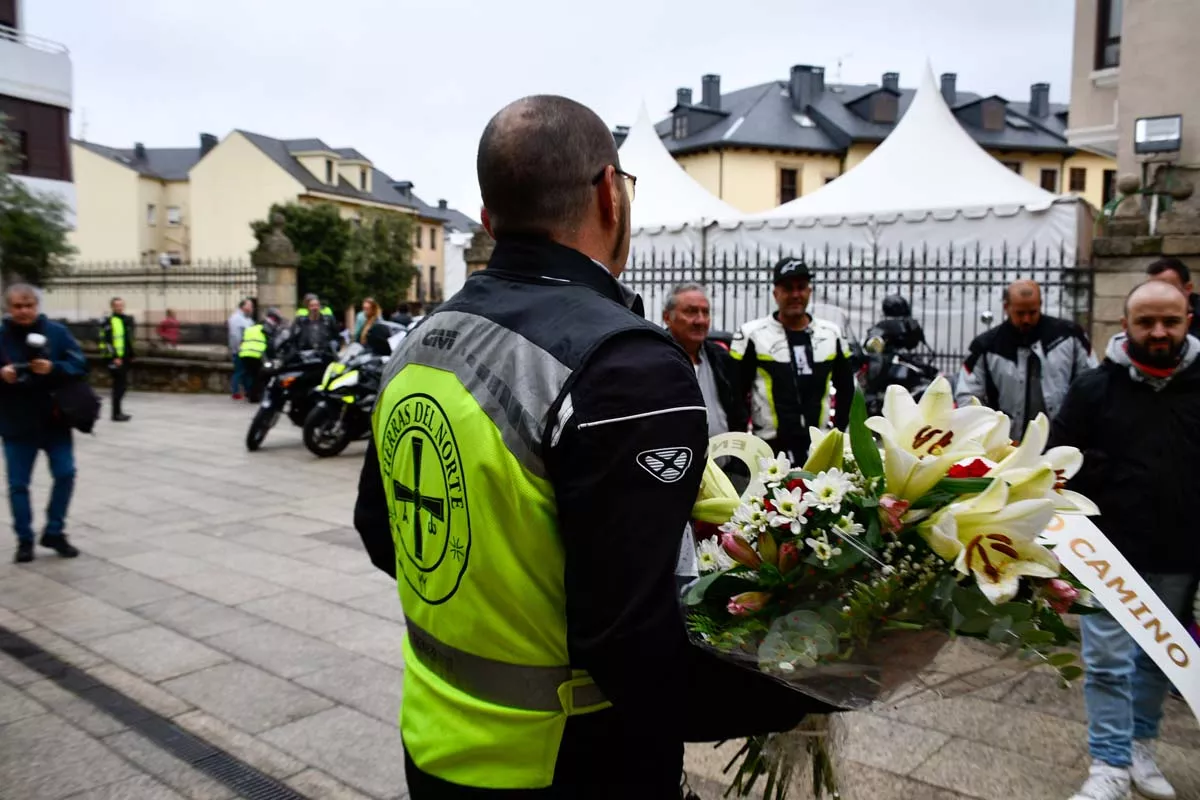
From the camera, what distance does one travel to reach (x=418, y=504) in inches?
66.9

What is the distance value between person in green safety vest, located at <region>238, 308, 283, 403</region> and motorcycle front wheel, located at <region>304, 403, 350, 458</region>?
5.29 meters

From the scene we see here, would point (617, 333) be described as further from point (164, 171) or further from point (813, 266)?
point (164, 171)

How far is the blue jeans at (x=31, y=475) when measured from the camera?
6.95 m

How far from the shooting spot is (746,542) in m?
1.63

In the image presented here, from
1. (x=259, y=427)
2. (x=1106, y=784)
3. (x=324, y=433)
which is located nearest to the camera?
(x=1106, y=784)

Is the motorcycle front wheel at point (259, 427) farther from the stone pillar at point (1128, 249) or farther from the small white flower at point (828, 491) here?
the small white flower at point (828, 491)

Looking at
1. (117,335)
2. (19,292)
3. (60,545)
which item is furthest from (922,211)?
(117,335)

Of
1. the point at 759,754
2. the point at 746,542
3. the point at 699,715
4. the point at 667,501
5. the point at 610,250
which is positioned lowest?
the point at 759,754

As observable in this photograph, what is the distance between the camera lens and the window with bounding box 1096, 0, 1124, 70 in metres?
15.5

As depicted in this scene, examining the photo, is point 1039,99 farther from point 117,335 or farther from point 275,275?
point 117,335

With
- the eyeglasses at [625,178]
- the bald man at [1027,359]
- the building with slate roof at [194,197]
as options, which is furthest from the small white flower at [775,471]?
the building with slate roof at [194,197]

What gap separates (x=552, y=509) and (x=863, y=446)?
584mm

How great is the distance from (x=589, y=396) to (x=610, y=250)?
1.24 ft

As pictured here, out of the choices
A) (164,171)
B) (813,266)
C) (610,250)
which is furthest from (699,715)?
(164,171)
